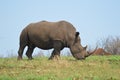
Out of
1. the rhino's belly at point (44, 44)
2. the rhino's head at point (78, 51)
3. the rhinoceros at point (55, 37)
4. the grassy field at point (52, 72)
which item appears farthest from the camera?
the rhino's head at point (78, 51)

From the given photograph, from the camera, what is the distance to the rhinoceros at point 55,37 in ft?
63.1

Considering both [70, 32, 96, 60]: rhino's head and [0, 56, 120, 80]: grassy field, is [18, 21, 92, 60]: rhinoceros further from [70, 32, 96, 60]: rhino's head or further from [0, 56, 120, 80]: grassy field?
[0, 56, 120, 80]: grassy field

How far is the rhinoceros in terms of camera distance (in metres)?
19.2

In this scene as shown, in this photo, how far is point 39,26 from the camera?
1975cm

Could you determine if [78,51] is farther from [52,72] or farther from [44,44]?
[52,72]

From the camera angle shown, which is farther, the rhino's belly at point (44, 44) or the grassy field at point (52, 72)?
Answer: the rhino's belly at point (44, 44)

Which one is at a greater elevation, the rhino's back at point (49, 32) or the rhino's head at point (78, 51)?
the rhino's back at point (49, 32)

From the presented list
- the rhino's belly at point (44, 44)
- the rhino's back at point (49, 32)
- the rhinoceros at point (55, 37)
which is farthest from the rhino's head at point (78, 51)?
the rhino's belly at point (44, 44)

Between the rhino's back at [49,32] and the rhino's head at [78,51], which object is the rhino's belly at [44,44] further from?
the rhino's head at [78,51]

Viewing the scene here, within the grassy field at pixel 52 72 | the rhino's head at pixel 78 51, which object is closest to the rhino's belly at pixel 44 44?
the rhino's head at pixel 78 51

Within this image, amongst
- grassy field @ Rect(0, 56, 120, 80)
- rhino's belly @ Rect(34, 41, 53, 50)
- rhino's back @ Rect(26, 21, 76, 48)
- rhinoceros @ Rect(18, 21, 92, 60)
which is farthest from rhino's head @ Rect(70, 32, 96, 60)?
grassy field @ Rect(0, 56, 120, 80)

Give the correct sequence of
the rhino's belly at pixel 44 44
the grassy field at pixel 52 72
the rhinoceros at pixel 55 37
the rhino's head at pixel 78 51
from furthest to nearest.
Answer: the rhino's head at pixel 78 51 → the rhino's belly at pixel 44 44 → the rhinoceros at pixel 55 37 → the grassy field at pixel 52 72

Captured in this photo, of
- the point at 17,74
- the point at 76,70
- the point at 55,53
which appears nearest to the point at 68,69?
the point at 76,70

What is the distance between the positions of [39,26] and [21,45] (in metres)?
1.53
